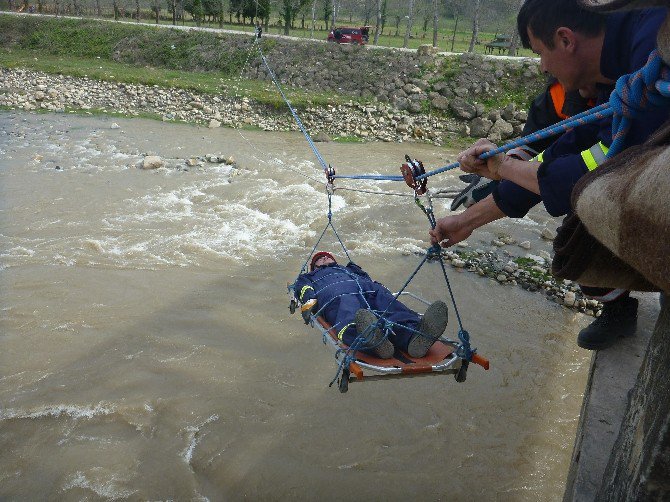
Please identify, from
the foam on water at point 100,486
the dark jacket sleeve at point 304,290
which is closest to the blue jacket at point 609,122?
the dark jacket sleeve at point 304,290

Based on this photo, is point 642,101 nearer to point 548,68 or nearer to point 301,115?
point 548,68

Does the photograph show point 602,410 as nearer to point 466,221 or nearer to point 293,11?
point 466,221

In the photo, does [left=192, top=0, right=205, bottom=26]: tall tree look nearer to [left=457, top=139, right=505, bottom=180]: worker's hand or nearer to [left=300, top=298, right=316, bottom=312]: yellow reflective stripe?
[left=300, top=298, right=316, bottom=312]: yellow reflective stripe

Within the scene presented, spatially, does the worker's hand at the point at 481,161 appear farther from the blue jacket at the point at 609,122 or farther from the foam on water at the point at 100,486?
the foam on water at the point at 100,486

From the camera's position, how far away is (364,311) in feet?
9.64

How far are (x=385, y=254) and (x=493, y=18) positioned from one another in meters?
32.7

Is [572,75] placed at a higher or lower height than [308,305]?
higher

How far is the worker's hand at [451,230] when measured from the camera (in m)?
2.63

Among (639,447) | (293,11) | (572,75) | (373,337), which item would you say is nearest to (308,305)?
(373,337)

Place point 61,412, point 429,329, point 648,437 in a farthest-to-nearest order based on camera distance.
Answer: point 61,412, point 429,329, point 648,437

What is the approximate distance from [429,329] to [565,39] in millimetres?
1574

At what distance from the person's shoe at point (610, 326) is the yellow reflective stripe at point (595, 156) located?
1373 millimetres

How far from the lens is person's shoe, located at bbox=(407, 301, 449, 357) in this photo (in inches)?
114

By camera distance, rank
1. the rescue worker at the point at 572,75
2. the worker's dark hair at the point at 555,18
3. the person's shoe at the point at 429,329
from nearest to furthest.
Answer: the rescue worker at the point at 572,75
the worker's dark hair at the point at 555,18
the person's shoe at the point at 429,329
